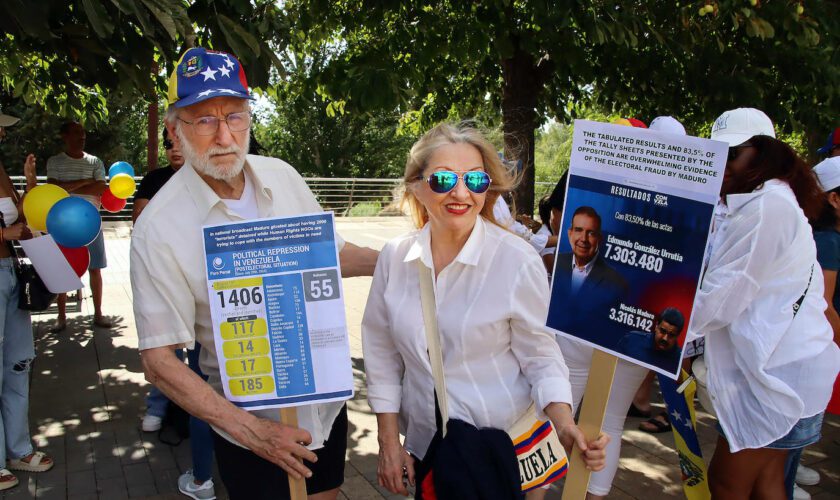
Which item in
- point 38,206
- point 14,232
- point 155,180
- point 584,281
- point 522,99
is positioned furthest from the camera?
point 522,99

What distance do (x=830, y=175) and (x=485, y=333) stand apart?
8.49 feet

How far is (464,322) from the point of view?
7.07 ft

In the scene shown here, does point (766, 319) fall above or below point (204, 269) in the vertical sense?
below

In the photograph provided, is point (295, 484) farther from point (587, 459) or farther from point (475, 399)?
point (587, 459)

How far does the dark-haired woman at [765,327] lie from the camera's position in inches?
102

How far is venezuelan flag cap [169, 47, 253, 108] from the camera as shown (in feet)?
6.97

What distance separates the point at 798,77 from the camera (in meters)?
6.25

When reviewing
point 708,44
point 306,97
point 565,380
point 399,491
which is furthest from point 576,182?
point 708,44

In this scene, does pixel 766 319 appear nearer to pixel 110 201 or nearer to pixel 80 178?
pixel 110 201

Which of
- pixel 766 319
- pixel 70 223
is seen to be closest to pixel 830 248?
pixel 766 319

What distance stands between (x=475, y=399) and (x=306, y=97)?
430cm

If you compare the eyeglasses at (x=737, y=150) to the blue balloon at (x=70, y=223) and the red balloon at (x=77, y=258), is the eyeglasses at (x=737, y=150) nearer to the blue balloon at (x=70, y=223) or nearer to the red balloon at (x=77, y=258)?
the blue balloon at (x=70, y=223)

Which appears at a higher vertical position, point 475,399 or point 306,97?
point 306,97

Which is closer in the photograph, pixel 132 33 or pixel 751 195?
pixel 751 195
